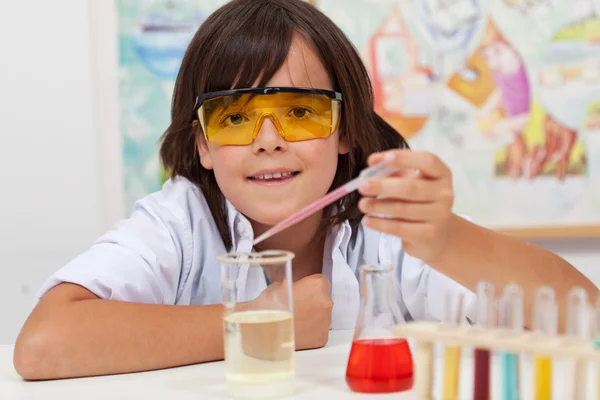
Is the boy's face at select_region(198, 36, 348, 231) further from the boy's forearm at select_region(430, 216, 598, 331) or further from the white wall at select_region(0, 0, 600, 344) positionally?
the white wall at select_region(0, 0, 600, 344)

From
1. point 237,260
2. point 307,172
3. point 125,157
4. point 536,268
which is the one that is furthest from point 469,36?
point 237,260

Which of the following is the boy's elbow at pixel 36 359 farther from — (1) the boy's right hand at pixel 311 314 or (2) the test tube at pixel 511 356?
(2) the test tube at pixel 511 356

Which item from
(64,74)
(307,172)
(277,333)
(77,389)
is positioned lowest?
(77,389)

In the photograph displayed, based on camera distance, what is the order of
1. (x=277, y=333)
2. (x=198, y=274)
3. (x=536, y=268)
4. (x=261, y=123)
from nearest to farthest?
(x=277, y=333), (x=536, y=268), (x=261, y=123), (x=198, y=274)

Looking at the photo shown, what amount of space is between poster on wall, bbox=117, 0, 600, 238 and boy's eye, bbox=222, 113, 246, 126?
138 cm

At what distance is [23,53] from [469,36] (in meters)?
1.64

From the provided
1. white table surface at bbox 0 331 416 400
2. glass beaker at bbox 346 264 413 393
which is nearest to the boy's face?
white table surface at bbox 0 331 416 400

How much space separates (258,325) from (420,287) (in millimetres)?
621

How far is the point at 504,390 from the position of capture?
753 mm

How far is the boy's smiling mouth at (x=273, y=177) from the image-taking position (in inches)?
55.5

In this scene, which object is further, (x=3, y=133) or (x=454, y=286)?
(x=3, y=133)

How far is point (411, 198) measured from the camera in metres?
0.94

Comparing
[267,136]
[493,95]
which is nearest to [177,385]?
[267,136]

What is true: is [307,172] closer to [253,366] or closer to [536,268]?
[536,268]
